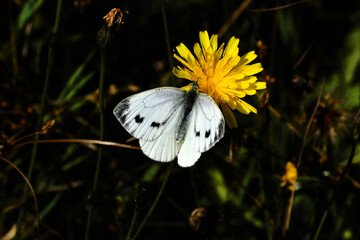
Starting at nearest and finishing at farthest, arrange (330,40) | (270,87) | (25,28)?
1. (270,87)
2. (25,28)
3. (330,40)

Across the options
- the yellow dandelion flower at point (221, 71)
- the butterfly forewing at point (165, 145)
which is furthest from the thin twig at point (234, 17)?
the butterfly forewing at point (165, 145)

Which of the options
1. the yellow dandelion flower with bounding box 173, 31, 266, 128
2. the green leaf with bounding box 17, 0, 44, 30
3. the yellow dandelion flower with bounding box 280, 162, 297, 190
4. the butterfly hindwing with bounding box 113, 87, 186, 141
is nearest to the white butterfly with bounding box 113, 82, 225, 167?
the butterfly hindwing with bounding box 113, 87, 186, 141

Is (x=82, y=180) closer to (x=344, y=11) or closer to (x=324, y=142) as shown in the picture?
(x=324, y=142)

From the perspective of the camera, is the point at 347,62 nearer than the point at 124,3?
Yes

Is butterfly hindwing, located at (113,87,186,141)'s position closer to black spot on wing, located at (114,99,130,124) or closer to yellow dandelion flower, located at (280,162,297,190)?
black spot on wing, located at (114,99,130,124)

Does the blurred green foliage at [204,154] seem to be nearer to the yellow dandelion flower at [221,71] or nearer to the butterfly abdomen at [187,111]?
the yellow dandelion flower at [221,71]

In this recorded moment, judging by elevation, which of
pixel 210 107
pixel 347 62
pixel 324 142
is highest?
pixel 210 107

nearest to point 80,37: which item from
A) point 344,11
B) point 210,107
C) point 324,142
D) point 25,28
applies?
point 25,28

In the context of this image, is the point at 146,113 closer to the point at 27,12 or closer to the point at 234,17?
the point at 234,17
